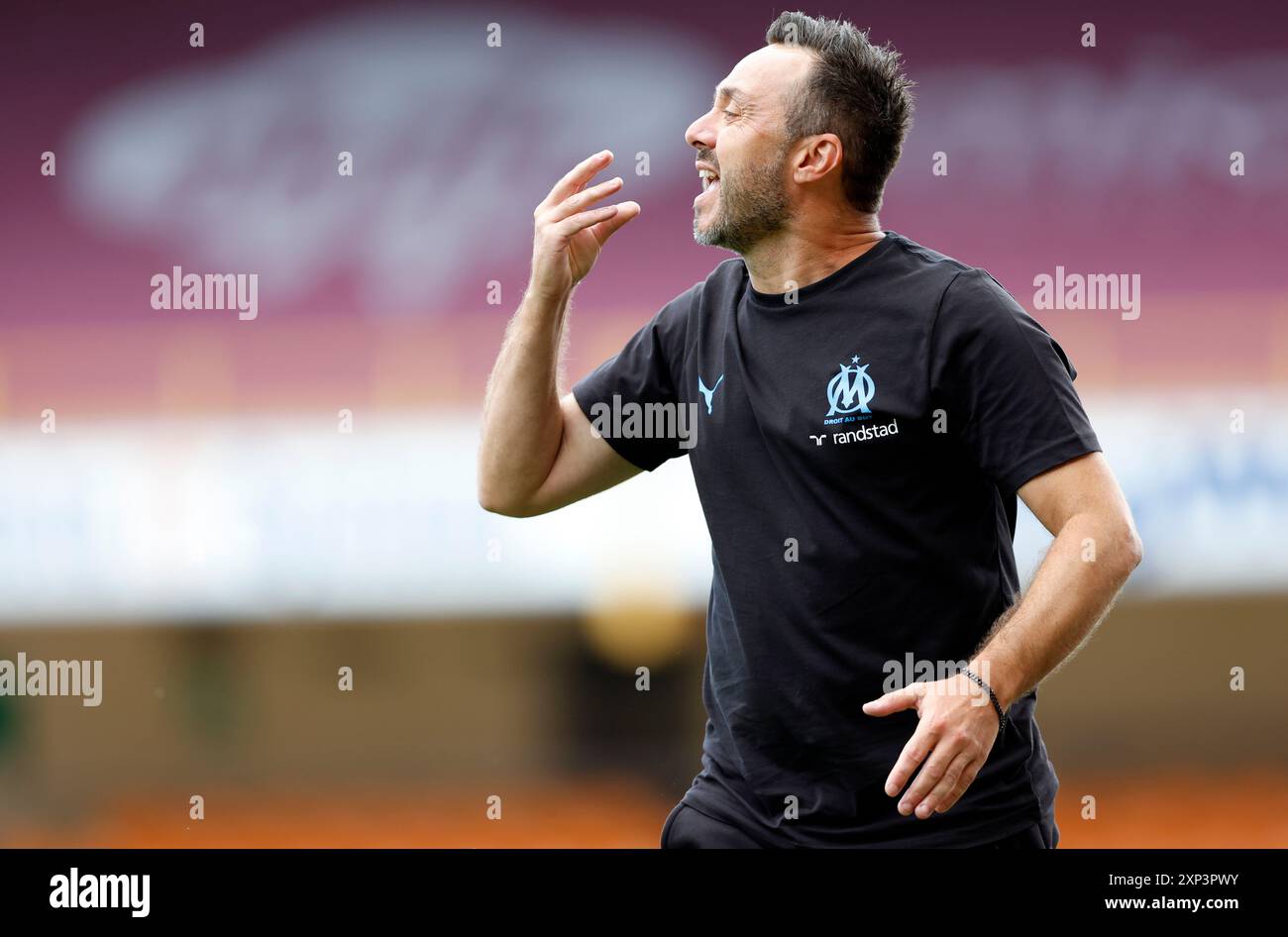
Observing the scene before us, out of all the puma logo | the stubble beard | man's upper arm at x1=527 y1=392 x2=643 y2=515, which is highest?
the stubble beard

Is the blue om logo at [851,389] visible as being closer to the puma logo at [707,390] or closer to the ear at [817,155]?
the puma logo at [707,390]

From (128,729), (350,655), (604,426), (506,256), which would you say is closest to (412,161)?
(506,256)

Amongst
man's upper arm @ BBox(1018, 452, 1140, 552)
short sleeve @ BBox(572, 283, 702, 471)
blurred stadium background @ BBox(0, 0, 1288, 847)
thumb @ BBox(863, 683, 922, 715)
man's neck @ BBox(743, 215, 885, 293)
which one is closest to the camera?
thumb @ BBox(863, 683, 922, 715)

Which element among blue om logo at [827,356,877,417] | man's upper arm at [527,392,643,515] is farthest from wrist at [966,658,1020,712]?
man's upper arm at [527,392,643,515]

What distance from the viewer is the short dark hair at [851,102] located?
1.96 metres

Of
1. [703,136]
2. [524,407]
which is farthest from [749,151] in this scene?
[524,407]

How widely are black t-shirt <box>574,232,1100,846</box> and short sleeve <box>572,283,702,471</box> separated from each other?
19 cm

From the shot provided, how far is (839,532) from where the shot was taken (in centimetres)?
176

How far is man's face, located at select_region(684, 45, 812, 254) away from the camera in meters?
1.94

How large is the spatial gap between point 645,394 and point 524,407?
20 cm

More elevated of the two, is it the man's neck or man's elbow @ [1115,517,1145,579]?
the man's neck

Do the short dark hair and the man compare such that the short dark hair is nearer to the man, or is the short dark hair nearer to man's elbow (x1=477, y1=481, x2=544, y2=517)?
the man

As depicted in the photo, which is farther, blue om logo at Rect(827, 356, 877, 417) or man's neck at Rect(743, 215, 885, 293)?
man's neck at Rect(743, 215, 885, 293)

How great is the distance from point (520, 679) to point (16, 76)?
3011 millimetres
